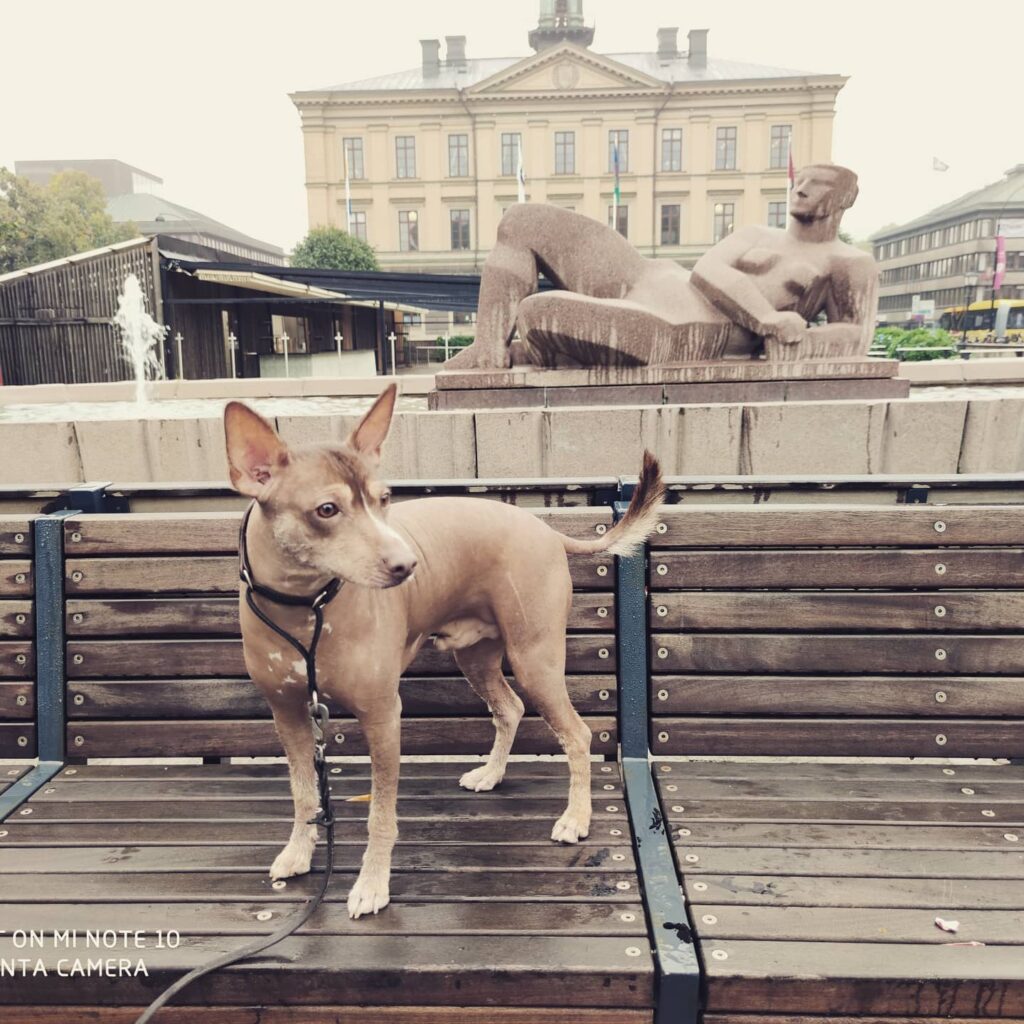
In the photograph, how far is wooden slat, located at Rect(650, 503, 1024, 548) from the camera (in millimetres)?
2678

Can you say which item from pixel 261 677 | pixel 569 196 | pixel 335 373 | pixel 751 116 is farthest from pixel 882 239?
pixel 261 677

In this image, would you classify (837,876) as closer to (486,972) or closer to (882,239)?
(486,972)

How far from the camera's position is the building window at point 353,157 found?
56.4 meters

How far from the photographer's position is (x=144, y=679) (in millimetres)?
2834

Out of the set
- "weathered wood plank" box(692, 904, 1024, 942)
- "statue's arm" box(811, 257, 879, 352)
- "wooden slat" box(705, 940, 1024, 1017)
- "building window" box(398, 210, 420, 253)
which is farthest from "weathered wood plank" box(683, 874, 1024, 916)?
"building window" box(398, 210, 420, 253)

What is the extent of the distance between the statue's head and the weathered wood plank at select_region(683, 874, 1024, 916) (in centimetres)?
636

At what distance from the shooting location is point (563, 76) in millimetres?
55125

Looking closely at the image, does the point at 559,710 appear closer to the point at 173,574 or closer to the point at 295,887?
the point at 295,887

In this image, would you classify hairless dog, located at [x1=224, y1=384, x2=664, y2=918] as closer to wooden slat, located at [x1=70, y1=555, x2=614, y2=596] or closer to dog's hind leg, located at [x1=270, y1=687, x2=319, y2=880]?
dog's hind leg, located at [x1=270, y1=687, x2=319, y2=880]

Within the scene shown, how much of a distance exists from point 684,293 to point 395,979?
6.61 metres

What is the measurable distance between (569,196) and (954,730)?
192 ft

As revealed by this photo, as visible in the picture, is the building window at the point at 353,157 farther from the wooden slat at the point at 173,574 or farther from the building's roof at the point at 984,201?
the wooden slat at the point at 173,574

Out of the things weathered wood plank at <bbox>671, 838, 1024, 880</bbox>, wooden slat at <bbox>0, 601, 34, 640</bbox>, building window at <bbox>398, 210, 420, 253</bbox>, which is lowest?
weathered wood plank at <bbox>671, 838, 1024, 880</bbox>

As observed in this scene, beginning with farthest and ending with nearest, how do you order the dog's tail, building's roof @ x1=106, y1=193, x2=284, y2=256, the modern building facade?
building's roof @ x1=106, y1=193, x2=284, y2=256, the modern building facade, the dog's tail
